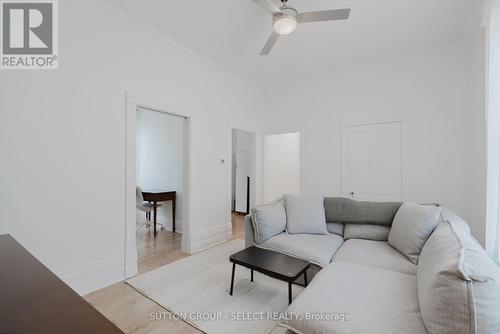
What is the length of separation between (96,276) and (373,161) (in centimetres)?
401

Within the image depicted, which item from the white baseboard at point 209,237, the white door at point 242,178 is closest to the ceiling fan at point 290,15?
the white baseboard at point 209,237

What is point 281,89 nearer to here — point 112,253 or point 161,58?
point 161,58

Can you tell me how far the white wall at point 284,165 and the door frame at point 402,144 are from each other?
125 cm

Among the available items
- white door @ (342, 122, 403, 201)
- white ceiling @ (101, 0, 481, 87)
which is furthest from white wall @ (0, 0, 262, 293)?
white door @ (342, 122, 403, 201)

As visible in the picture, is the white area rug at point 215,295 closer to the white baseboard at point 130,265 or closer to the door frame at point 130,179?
the white baseboard at point 130,265

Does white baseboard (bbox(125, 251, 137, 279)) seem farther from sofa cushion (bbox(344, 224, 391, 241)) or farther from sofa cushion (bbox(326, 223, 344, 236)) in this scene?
sofa cushion (bbox(344, 224, 391, 241))

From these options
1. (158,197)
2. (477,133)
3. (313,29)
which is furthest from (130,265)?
(477,133)

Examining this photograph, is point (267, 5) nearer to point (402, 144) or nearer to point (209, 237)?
point (402, 144)

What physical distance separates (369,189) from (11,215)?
4.33 meters

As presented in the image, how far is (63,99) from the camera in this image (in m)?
2.17

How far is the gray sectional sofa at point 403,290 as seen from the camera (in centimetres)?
96

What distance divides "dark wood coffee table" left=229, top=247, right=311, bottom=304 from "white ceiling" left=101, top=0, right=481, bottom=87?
8.21 feet

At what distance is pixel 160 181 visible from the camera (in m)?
4.71

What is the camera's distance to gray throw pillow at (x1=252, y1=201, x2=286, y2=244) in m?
2.69
